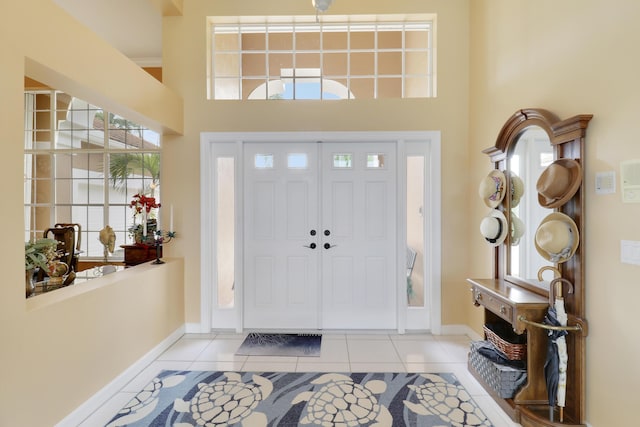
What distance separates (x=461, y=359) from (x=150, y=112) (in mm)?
3667

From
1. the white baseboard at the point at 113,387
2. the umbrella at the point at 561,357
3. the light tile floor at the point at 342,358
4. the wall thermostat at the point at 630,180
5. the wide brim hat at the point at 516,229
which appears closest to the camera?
the wall thermostat at the point at 630,180

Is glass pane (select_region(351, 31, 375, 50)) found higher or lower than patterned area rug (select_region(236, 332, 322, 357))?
higher

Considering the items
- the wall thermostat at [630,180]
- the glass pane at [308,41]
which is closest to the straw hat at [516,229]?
the wall thermostat at [630,180]

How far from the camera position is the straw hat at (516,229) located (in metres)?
2.56

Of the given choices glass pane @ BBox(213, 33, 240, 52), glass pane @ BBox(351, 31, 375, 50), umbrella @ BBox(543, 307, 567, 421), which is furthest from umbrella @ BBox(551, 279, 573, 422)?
glass pane @ BBox(213, 33, 240, 52)

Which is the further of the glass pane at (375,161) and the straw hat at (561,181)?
the glass pane at (375,161)

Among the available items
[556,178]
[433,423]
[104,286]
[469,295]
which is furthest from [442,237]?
[104,286]

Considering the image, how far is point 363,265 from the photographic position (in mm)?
3686

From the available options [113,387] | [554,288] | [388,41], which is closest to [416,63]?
[388,41]

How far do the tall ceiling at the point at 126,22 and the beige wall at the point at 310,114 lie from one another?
522 mm

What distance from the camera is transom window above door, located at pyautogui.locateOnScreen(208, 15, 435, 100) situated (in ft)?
12.2

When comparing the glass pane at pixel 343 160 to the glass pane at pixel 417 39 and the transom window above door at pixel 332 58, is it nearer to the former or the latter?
the transom window above door at pixel 332 58

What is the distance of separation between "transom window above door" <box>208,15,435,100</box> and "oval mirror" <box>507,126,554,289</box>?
1488 millimetres

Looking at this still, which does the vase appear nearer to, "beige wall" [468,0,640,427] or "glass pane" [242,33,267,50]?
"glass pane" [242,33,267,50]
